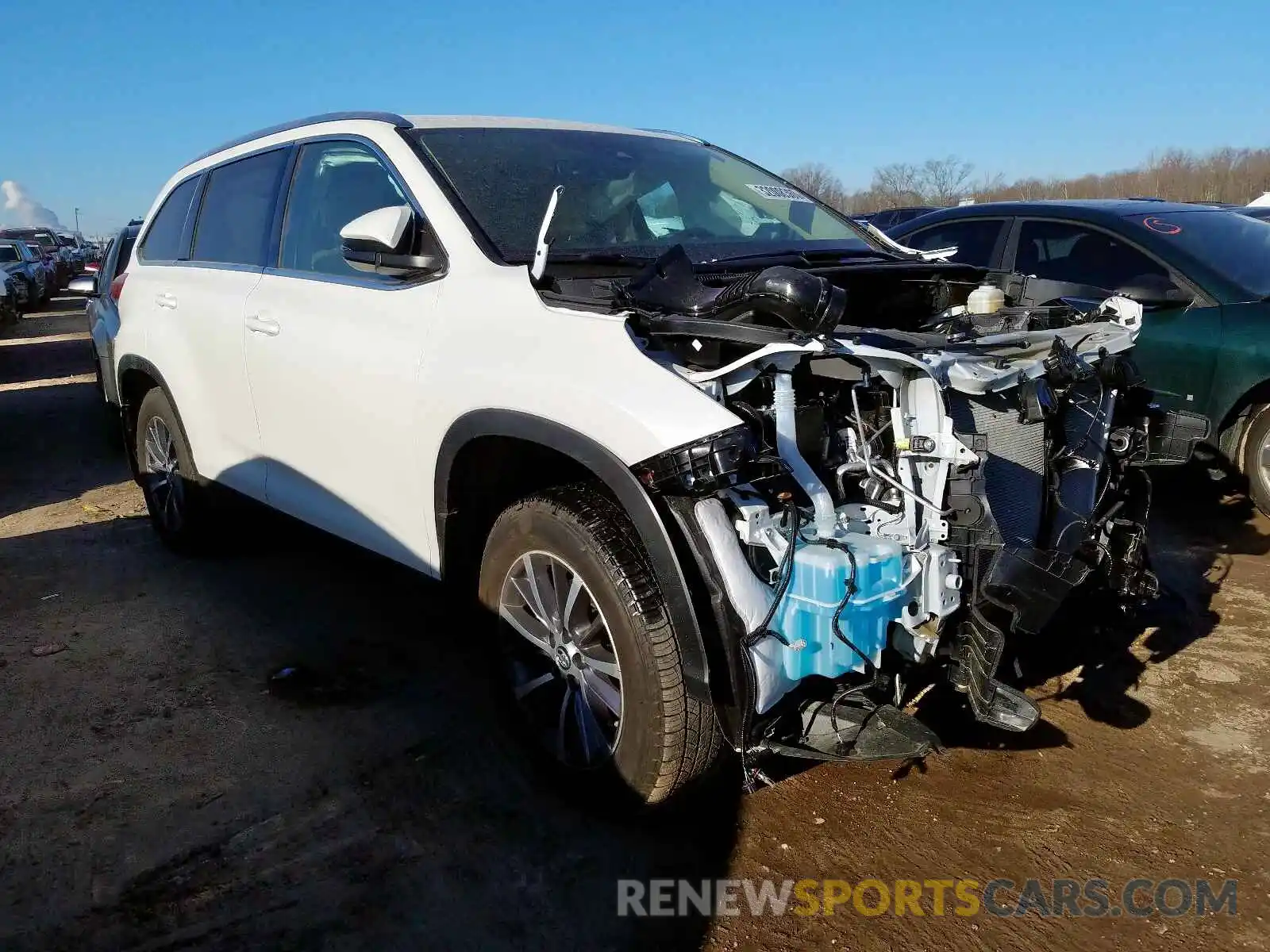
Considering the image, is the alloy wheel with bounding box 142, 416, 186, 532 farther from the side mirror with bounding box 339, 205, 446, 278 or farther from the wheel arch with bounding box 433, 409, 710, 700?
→ the wheel arch with bounding box 433, 409, 710, 700

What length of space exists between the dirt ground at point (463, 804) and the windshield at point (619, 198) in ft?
4.43

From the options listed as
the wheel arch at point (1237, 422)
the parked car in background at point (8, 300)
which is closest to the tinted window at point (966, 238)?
the wheel arch at point (1237, 422)

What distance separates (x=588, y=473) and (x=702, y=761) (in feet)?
2.82

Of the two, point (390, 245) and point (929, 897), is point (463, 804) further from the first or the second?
point (390, 245)

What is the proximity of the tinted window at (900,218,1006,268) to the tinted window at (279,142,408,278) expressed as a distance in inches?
153

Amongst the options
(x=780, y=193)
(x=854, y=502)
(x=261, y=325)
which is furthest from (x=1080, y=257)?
(x=261, y=325)

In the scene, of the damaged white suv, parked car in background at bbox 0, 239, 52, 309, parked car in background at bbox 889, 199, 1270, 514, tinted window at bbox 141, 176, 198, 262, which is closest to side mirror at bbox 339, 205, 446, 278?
the damaged white suv

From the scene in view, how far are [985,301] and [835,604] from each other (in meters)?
1.56

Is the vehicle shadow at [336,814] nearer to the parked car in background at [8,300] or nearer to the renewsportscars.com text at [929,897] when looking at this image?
the renewsportscars.com text at [929,897]

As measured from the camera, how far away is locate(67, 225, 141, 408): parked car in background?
562 cm


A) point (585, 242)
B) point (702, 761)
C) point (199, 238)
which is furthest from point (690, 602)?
point (199, 238)

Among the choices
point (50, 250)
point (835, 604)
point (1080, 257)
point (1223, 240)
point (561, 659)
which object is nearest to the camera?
point (835, 604)

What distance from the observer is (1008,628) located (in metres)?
2.57

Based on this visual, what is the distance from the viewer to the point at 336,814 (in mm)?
2943
